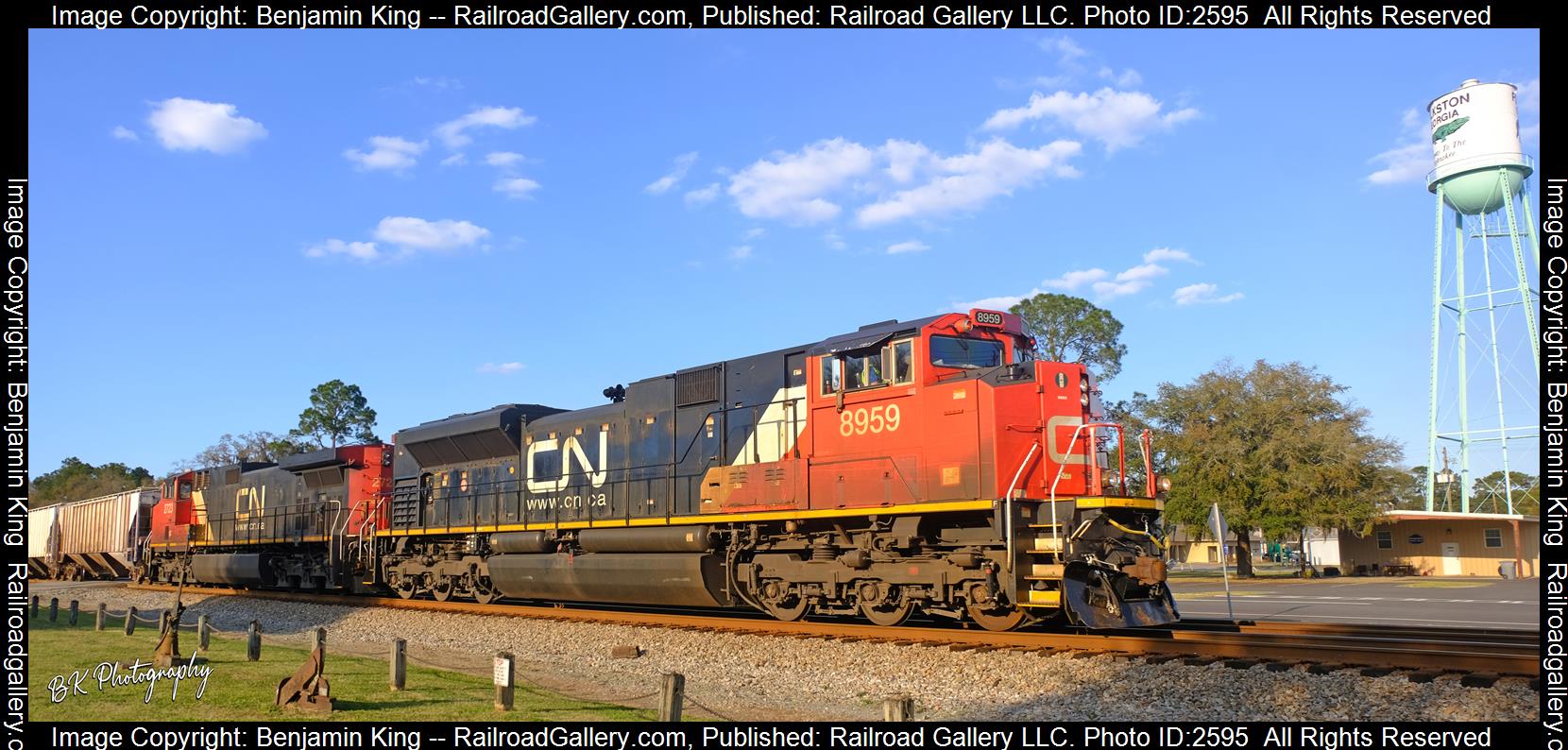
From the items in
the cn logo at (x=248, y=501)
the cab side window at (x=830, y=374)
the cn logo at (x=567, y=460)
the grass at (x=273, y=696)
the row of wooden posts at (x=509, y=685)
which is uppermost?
the cab side window at (x=830, y=374)

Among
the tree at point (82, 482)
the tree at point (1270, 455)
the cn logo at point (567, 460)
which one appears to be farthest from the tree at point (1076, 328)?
the tree at point (82, 482)

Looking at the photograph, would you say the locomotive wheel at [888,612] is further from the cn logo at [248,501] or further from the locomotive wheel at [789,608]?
the cn logo at [248,501]

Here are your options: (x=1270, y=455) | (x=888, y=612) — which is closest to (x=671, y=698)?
(x=888, y=612)

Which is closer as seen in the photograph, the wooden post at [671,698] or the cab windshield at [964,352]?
the wooden post at [671,698]

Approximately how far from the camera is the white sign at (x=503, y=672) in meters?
8.59

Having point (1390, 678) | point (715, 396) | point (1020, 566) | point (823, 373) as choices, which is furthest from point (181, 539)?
point (1390, 678)

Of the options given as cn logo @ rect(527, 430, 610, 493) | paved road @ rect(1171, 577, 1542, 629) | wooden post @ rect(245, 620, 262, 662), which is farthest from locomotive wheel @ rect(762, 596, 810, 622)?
paved road @ rect(1171, 577, 1542, 629)

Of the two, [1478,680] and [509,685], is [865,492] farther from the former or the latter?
[1478,680]

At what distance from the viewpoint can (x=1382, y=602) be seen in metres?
23.4

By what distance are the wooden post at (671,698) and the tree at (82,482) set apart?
257 feet

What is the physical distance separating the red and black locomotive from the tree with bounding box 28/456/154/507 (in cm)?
6640

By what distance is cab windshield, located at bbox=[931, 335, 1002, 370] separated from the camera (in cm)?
1308
